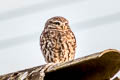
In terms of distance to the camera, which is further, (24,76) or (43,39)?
(43,39)

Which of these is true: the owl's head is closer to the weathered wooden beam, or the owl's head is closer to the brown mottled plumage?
the brown mottled plumage

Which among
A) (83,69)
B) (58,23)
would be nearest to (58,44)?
(58,23)

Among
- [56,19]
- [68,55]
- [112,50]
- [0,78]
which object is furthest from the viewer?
[56,19]

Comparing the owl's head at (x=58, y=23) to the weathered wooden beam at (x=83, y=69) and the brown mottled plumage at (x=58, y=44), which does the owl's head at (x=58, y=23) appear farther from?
the weathered wooden beam at (x=83, y=69)

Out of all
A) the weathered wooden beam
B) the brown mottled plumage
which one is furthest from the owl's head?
the weathered wooden beam

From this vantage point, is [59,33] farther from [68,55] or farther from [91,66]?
[91,66]

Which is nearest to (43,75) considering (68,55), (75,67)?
(75,67)

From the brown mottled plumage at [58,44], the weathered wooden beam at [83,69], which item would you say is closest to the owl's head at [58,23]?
the brown mottled plumage at [58,44]
